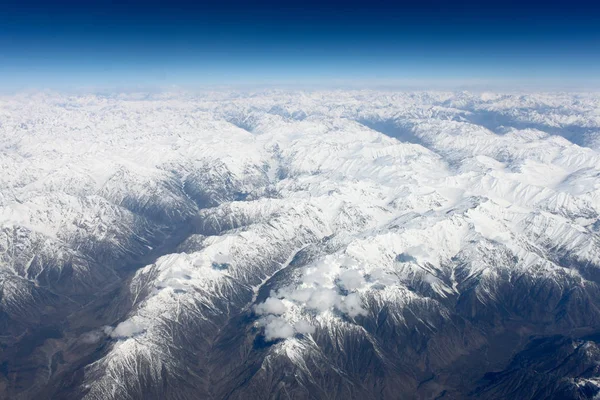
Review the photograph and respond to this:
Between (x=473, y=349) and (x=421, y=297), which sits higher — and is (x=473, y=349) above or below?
below

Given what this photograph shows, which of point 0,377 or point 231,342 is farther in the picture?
point 231,342

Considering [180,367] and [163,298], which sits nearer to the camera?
[180,367]

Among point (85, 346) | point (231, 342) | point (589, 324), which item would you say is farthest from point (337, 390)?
point (589, 324)

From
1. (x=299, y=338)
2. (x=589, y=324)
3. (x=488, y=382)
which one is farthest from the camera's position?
(x=589, y=324)

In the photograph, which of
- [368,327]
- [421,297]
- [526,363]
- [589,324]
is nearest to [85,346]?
[368,327]

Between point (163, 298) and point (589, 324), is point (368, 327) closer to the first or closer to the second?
point (163, 298)

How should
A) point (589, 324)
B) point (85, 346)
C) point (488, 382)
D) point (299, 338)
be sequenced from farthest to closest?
point (589, 324) < point (85, 346) < point (299, 338) < point (488, 382)

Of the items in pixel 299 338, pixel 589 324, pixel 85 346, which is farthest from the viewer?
pixel 589 324

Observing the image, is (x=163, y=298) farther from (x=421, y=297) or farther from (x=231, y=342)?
(x=421, y=297)

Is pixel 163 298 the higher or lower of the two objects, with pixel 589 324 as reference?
higher
